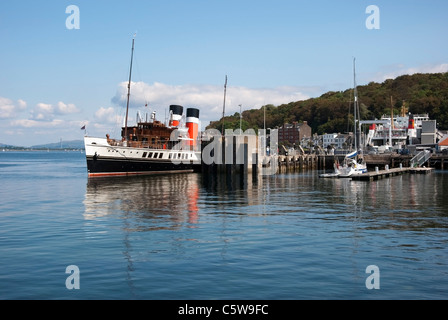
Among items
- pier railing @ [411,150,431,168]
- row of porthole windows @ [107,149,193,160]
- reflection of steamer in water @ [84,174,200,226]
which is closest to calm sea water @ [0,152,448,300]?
reflection of steamer in water @ [84,174,200,226]

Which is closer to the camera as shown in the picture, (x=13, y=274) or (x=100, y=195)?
(x=13, y=274)

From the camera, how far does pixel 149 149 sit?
65.7m

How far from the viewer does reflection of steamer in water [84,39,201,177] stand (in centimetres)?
5859

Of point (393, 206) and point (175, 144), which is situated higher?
point (175, 144)

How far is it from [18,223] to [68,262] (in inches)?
396

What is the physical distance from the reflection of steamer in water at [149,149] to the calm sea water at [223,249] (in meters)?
26.8

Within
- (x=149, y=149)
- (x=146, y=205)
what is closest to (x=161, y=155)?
(x=149, y=149)

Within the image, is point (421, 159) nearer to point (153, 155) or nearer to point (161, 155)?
point (161, 155)

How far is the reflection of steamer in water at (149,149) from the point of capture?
58.6 m

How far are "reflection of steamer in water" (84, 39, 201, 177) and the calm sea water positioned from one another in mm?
26809

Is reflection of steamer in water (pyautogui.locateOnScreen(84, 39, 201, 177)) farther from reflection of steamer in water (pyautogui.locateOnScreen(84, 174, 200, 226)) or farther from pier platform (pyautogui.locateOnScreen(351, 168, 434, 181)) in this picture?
pier platform (pyautogui.locateOnScreen(351, 168, 434, 181))

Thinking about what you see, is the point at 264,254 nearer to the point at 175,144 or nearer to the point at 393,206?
the point at 393,206

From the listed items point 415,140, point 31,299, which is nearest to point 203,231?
point 31,299
